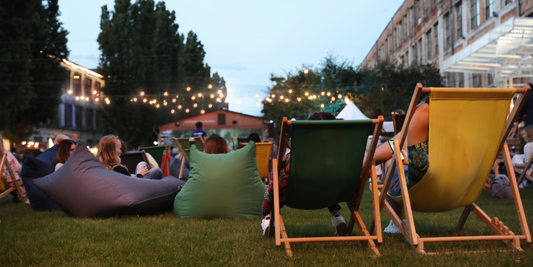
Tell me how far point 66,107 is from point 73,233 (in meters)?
42.5

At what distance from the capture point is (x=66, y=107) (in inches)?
1666

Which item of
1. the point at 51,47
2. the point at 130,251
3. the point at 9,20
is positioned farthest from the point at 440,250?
the point at 51,47

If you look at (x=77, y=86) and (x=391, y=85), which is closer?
(x=391, y=85)

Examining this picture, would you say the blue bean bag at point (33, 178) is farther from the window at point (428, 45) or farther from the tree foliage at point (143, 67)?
the window at point (428, 45)

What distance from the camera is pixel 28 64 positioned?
22984 millimetres

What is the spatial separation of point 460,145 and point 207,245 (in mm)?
1856

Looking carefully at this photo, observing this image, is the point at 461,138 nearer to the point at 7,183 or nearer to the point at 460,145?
the point at 460,145

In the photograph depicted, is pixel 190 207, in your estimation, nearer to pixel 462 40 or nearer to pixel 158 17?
pixel 462 40

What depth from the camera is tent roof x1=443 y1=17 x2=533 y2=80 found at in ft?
42.1

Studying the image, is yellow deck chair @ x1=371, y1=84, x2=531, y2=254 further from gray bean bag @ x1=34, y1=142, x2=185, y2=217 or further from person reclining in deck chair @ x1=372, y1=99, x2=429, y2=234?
gray bean bag @ x1=34, y1=142, x2=185, y2=217

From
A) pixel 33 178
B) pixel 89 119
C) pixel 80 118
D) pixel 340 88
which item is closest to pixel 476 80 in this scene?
pixel 340 88

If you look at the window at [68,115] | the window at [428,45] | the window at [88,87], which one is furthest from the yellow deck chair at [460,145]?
the window at [88,87]

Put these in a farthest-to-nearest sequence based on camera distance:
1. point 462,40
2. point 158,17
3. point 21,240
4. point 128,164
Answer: point 158,17 < point 462,40 < point 128,164 < point 21,240

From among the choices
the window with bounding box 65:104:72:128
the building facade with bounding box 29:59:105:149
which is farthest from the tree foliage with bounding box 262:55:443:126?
the window with bounding box 65:104:72:128
